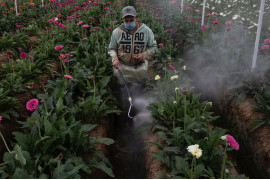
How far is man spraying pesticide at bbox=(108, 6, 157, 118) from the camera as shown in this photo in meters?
3.73

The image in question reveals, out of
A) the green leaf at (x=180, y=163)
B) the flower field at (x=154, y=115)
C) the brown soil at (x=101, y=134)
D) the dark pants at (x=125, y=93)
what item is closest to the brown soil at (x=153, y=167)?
the flower field at (x=154, y=115)

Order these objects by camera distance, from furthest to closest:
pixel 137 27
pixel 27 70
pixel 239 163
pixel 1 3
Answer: pixel 1 3 → pixel 27 70 → pixel 137 27 → pixel 239 163

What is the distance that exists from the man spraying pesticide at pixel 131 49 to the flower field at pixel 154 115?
31 cm

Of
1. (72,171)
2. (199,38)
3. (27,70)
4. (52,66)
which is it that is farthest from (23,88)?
(199,38)

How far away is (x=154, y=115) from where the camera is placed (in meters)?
3.29

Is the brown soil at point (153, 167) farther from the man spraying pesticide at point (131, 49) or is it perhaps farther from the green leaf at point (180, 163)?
the man spraying pesticide at point (131, 49)

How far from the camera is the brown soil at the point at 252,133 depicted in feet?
9.27

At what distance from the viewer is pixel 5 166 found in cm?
216

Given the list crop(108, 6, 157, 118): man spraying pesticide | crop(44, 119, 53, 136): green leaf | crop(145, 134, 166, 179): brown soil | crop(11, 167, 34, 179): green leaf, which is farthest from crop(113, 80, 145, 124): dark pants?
crop(11, 167, 34, 179): green leaf

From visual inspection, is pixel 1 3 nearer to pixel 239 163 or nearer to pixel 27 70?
pixel 27 70

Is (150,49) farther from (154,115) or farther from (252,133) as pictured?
(252,133)

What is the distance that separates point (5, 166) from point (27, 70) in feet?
7.32

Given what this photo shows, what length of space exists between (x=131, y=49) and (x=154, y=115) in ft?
3.67

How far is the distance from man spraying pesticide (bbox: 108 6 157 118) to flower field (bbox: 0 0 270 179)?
1.01 feet
